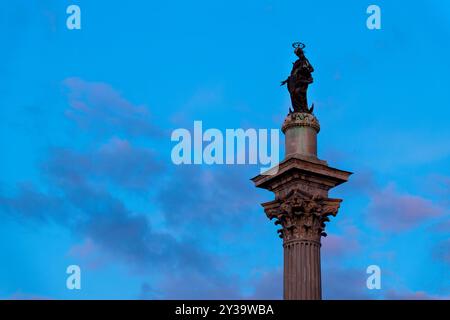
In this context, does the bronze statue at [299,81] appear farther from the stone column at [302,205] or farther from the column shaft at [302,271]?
the column shaft at [302,271]

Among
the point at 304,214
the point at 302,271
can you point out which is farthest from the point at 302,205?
the point at 302,271

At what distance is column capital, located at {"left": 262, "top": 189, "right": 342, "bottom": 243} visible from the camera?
108 ft

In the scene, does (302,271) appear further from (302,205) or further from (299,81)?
(299,81)

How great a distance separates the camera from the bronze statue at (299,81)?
35.2m

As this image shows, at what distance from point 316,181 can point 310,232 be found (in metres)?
2.00

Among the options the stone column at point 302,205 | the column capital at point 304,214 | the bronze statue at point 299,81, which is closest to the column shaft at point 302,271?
the stone column at point 302,205

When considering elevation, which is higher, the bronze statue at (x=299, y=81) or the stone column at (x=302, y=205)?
the bronze statue at (x=299, y=81)

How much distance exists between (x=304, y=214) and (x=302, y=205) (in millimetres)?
340

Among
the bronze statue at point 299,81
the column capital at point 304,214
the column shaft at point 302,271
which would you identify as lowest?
the column shaft at point 302,271

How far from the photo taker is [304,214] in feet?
108

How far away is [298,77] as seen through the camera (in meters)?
35.3
